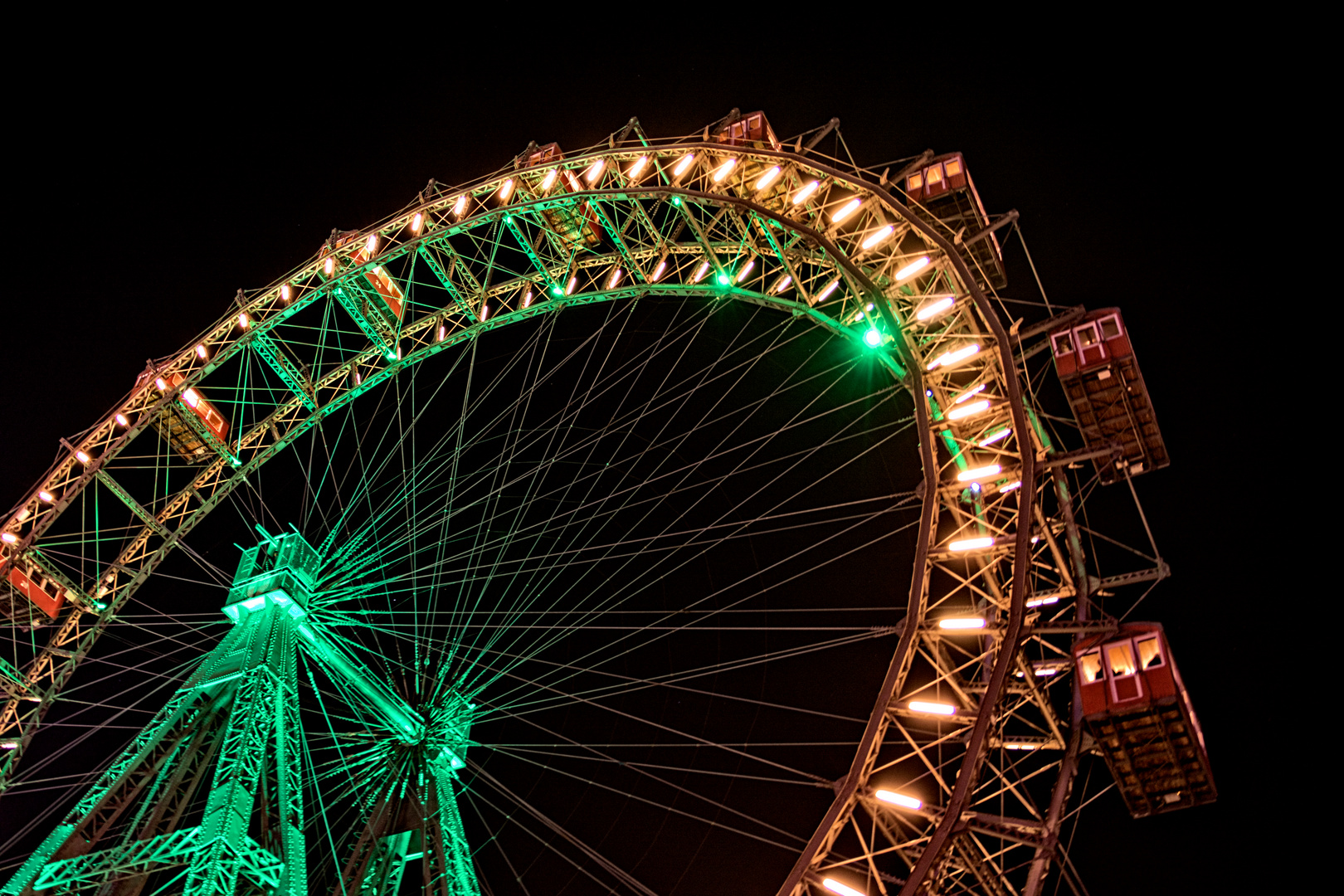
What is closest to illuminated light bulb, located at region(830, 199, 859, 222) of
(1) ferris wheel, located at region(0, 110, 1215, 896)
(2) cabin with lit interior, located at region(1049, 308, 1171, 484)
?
(1) ferris wheel, located at region(0, 110, 1215, 896)

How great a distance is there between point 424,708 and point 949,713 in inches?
324

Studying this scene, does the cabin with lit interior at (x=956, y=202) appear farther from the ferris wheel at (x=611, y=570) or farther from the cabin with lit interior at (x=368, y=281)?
the cabin with lit interior at (x=368, y=281)

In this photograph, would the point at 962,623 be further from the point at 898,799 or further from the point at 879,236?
the point at 879,236

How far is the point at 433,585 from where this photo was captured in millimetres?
16812

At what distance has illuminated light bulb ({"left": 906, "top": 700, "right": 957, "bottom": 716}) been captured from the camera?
13859mm

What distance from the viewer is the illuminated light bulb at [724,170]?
58.5 feet

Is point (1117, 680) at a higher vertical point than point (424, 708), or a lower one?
lower

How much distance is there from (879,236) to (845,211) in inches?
32.3

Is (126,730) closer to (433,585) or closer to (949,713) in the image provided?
(433,585)

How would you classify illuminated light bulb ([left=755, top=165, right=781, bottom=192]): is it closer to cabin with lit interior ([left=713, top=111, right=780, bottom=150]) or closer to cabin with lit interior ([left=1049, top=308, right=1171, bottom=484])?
cabin with lit interior ([left=713, top=111, right=780, bottom=150])

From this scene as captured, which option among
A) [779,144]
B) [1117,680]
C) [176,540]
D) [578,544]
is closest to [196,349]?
[176,540]

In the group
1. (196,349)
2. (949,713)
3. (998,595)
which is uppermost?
(196,349)

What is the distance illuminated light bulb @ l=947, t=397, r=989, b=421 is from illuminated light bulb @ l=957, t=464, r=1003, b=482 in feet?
2.77

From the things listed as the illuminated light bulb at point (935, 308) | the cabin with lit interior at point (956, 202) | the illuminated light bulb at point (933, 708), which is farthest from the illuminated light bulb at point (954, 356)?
the illuminated light bulb at point (933, 708)
